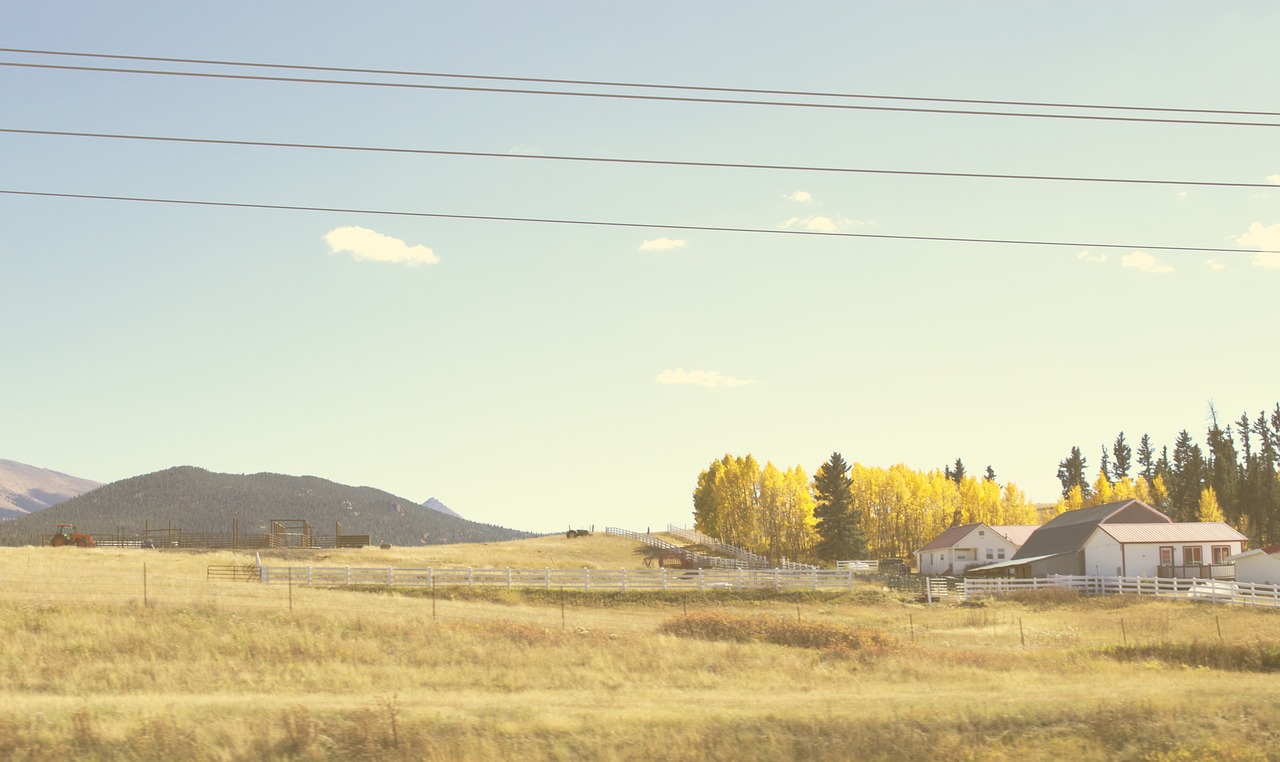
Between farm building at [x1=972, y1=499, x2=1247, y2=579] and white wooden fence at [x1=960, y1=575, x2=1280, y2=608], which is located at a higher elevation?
farm building at [x1=972, y1=499, x2=1247, y2=579]

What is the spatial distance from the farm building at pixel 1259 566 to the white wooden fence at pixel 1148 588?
3523 mm

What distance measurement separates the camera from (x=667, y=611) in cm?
5219

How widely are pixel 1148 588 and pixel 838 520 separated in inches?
1786

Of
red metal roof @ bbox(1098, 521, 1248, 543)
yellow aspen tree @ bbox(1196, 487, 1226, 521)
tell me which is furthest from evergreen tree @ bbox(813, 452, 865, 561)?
yellow aspen tree @ bbox(1196, 487, 1226, 521)

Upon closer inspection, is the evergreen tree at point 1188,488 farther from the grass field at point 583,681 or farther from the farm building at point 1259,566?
the grass field at point 583,681

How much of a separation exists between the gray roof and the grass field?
24.4 meters

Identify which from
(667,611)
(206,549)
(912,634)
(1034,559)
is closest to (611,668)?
(912,634)

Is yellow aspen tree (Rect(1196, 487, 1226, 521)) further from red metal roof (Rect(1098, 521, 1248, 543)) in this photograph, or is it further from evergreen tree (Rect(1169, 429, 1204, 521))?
red metal roof (Rect(1098, 521, 1248, 543))

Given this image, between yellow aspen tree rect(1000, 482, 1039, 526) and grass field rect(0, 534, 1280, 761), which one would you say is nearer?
grass field rect(0, 534, 1280, 761)

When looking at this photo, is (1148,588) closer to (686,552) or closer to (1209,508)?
(686,552)

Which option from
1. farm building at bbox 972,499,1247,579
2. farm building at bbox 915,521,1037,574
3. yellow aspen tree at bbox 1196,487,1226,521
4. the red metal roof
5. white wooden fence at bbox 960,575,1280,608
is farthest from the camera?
yellow aspen tree at bbox 1196,487,1226,521

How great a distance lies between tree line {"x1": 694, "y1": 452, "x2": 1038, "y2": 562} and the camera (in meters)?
106

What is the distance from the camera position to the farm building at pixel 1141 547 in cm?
→ 6925

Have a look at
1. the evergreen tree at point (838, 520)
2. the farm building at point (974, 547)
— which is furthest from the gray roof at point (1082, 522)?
the evergreen tree at point (838, 520)
